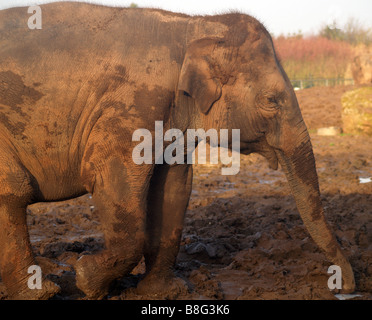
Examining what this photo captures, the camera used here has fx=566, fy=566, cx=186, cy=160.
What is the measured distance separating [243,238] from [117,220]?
7.88 feet

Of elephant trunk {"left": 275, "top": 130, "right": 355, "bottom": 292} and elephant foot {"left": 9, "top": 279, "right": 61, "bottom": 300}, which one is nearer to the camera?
elephant foot {"left": 9, "top": 279, "right": 61, "bottom": 300}

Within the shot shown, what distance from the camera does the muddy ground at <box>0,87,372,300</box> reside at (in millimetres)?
4633

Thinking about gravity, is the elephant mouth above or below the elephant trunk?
above

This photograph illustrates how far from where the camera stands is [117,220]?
3914mm

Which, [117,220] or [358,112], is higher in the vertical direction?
[358,112]

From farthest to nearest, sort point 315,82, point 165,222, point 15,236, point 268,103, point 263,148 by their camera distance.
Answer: point 315,82, point 165,222, point 263,148, point 268,103, point 15,236

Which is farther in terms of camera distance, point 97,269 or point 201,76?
point 201,76

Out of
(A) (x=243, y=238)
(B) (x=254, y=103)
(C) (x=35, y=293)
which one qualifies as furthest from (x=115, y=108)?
(A) (x=243, y=238)

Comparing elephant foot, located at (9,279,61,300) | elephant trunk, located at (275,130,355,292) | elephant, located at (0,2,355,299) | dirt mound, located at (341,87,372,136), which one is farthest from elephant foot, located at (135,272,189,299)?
dirt mound, located at (341,87,372,136)

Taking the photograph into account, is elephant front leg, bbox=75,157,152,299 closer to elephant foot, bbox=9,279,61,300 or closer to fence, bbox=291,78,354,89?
elephant foot, bbox=9,279,61,300

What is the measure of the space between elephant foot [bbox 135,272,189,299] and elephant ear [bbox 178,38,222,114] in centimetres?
144

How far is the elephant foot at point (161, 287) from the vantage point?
454 centimetres

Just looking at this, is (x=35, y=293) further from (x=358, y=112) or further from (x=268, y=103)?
(x=358, y=112)
